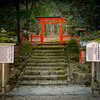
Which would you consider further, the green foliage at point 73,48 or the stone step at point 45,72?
the green foliage at point 73,48

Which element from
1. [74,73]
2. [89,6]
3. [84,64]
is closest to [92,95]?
[74,73]

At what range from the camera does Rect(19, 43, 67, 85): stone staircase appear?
6547 millimetres

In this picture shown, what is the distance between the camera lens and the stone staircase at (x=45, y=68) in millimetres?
6547

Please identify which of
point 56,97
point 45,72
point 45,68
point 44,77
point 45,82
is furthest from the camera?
point 45,68

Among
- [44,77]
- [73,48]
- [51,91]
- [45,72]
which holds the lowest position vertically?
[51,91]

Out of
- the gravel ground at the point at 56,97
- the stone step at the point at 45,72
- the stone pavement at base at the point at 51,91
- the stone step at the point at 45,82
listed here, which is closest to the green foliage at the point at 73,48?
the stone step at the point at 45,72

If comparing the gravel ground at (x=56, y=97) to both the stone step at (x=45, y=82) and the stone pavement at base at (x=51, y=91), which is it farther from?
the stone step at (x=45, y=82)

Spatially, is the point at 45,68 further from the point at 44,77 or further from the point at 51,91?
the point at 51,91

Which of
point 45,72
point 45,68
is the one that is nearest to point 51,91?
point 45,72

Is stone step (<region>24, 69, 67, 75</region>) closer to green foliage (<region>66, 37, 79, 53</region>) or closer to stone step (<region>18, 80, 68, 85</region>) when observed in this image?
stone step (<region>18, 80, 68, 85</region>)

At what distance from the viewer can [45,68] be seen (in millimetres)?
7492

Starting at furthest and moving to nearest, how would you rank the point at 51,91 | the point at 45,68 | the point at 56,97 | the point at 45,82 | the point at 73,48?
1. the point at 73,48
2. the point at 45,68
3. the point at 45,82
4. the point at 51,91
5. the point at 56,97

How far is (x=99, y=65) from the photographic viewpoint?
5.33 m

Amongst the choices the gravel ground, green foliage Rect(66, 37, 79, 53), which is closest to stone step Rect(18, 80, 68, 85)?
the gravel ground
